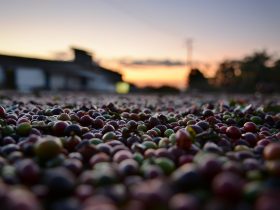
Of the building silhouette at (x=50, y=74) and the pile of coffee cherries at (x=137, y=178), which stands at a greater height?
the building silhouette at (x=50, y=74)

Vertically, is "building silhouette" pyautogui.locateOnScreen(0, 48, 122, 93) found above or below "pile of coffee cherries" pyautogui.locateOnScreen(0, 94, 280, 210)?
above

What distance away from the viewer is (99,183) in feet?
6.89

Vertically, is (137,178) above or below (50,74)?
below

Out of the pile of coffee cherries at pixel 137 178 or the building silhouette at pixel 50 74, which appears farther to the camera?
the building silhouette at pixel 50 74

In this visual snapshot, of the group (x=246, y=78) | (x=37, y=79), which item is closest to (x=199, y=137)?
(x=37, y=79)

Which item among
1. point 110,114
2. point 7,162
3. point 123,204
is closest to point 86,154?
point 7,162

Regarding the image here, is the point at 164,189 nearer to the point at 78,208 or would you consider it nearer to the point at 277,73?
the point at 78,208

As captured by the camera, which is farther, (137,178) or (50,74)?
(50,74)

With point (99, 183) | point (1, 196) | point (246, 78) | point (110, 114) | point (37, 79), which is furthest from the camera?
point (246, 78)

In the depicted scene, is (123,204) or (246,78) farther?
(246,78)

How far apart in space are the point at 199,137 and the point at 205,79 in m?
53.0

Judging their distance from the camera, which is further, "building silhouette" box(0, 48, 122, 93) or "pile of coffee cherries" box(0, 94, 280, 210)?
"building silhouette" box(0, 48, 122, 93)

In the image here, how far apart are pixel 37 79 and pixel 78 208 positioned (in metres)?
39.6

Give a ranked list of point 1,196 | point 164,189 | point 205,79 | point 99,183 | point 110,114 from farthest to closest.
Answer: point 205,79, point 110,114, point 99,183, point 164,189, point 1,196
